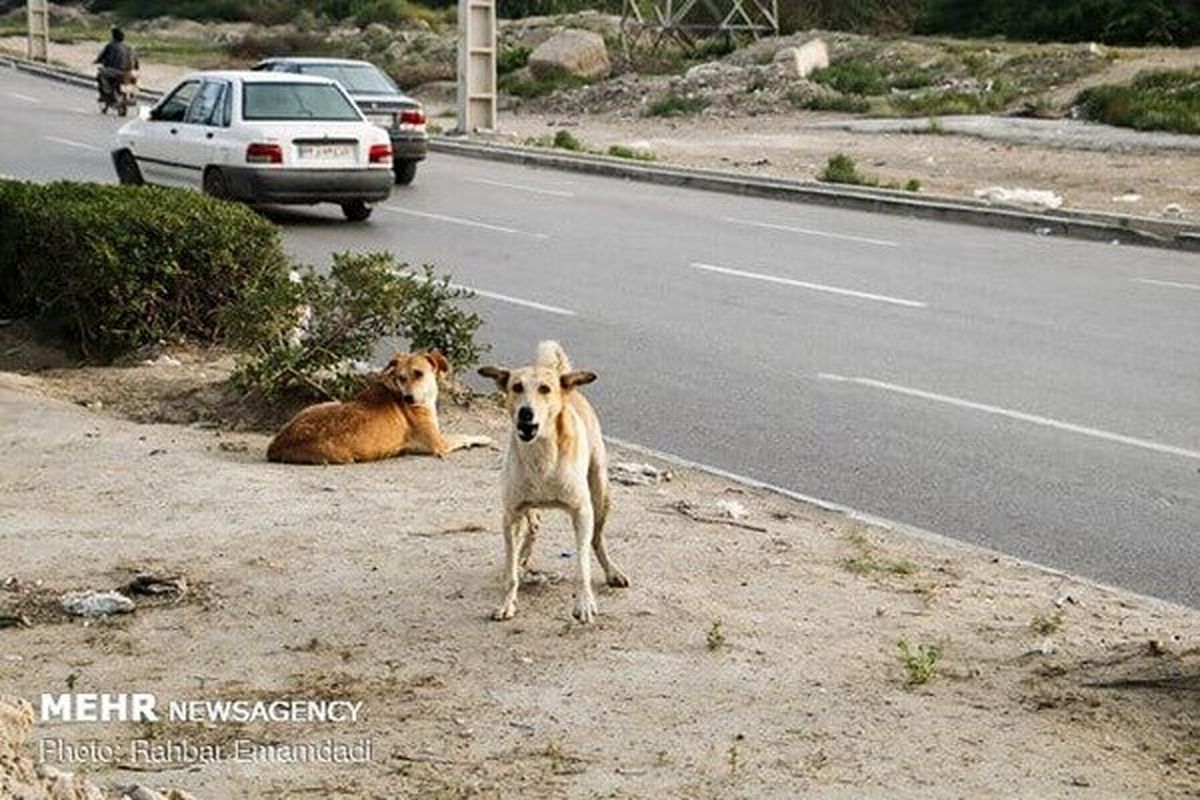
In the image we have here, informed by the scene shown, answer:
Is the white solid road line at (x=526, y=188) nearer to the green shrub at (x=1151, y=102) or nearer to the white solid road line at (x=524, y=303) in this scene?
the white solid road line at (x=524, y=303)

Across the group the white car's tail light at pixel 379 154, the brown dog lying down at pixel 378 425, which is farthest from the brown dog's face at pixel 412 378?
the white car's tail light at pixel 379 154

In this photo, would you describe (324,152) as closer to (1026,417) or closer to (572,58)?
(1026,417)

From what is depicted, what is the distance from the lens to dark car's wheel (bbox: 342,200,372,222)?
72.1 ft

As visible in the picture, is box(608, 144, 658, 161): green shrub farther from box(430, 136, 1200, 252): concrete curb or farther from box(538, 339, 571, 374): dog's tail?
box(538, 339, 571, 374): dog's tail

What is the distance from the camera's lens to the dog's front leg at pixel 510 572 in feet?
23.5

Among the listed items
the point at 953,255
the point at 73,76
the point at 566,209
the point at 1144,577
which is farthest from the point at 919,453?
the point at 73,76

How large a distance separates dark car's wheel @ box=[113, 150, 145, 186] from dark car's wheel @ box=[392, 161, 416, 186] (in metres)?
4.40

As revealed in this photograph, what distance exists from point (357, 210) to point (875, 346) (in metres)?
9.23

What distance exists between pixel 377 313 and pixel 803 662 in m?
4.85

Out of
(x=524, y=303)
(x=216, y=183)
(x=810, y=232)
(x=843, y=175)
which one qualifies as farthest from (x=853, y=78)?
(x=524, y=303)

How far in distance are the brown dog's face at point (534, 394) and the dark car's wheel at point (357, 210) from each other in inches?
586

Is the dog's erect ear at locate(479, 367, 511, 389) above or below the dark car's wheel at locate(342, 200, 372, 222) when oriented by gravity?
above

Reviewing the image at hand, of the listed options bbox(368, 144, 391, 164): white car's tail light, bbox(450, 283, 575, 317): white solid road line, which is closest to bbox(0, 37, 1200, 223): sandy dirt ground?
bbox(368, 144, 391, 164): white car's tail light

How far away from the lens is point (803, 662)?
673 cm
